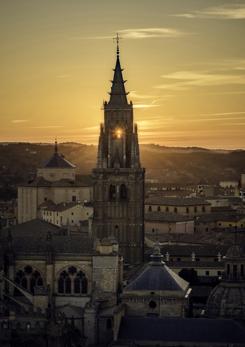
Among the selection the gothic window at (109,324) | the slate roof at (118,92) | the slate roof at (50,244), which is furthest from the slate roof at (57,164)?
the gothic window at (109,324)

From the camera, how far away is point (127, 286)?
228 ft

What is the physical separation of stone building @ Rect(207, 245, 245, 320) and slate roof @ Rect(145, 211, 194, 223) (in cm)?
4925

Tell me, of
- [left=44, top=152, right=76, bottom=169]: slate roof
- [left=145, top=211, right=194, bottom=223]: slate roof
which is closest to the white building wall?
[left=44, top=152, right=76, bottom=169]: slate roof

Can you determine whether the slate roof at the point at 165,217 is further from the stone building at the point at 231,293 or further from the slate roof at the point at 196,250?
the stone building at the point at 231,293

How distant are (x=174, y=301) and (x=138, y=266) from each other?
12.6 metres

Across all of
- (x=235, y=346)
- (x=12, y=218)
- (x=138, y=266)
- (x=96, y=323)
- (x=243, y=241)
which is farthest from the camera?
(x=12, y=218)

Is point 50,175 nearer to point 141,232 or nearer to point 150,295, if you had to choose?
point 141,232

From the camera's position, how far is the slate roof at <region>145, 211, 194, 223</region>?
11850 centimetres

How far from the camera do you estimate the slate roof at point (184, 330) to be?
208 feet

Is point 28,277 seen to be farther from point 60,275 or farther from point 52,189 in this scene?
point 52,189

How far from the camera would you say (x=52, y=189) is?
12006cm

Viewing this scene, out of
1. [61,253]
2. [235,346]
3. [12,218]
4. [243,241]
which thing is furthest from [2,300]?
[12,218]

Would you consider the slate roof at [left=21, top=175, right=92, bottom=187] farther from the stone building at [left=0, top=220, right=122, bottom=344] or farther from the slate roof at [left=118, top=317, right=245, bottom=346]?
the slate roof at [left=118, top=317, right=245, bottom=346]

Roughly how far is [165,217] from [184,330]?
5598cm
